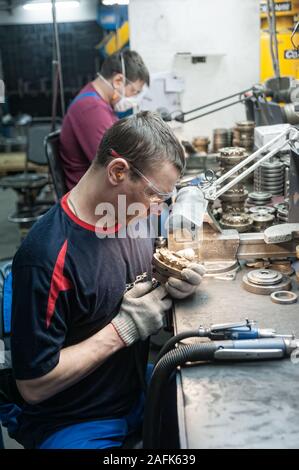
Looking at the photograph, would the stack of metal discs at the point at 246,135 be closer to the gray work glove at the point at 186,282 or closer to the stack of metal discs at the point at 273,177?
the stack of metal discs at the point at 273,177

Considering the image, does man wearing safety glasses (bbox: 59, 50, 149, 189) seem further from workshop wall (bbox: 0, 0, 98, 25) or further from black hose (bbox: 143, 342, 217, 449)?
workshop wall (bbox: 0, 0, 98, 25)

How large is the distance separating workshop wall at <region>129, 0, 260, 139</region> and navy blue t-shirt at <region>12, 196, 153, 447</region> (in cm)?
273

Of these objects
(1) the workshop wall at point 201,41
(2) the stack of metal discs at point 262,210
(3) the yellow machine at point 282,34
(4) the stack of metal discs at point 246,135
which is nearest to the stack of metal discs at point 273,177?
(2) the stack of metal discs at point 262,210

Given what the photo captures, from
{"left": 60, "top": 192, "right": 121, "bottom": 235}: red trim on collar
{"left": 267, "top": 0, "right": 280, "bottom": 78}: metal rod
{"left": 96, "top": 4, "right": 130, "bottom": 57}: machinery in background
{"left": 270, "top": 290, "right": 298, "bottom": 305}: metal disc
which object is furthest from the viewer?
{"left": 96, "top": 4, "right": 130, "bottom": 57}: machinery in background

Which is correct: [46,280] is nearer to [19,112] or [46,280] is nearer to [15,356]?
[15,356]

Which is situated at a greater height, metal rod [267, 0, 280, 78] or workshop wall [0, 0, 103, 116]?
workshop wall [0, 0, 103, 116]

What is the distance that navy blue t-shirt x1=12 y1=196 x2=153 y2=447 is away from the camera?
103cm

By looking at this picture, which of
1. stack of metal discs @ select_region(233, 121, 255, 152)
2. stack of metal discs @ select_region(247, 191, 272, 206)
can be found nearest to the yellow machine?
stack of metal discs @ select_region(233, 121, 255, 152)

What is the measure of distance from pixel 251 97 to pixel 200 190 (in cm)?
137

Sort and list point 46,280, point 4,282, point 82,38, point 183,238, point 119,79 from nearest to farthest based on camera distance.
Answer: point 46,280, point 4,282, point 183,238, point 119,79, point 82,38

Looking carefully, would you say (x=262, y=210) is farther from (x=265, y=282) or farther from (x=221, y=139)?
(x=221, y=139)

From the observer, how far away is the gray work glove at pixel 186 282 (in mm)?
1220

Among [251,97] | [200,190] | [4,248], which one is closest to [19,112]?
[4,248]

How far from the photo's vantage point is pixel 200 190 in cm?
150
